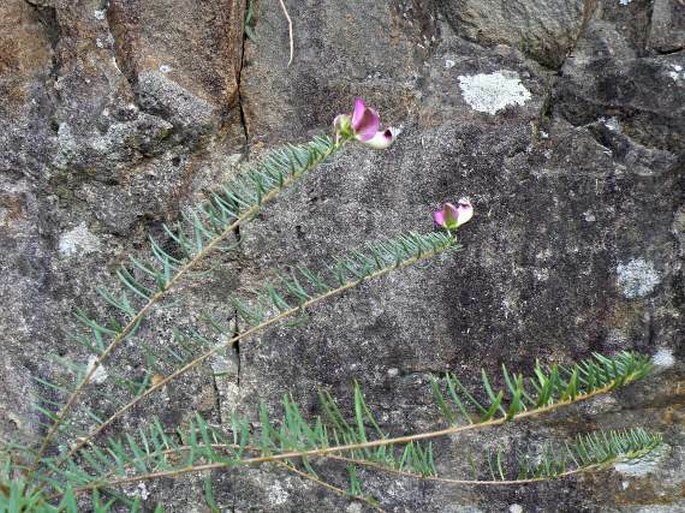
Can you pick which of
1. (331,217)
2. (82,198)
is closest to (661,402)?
(331,217)

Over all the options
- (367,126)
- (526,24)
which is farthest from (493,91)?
(367,126)

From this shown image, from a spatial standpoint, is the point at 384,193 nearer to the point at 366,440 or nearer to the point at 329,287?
the point at 329,287

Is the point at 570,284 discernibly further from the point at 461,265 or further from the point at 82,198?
the point at 82,198

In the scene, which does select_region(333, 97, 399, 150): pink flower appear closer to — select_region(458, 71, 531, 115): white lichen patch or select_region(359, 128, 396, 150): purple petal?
select_region(359, 128, 396, 150): purple petal

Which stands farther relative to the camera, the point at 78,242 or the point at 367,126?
the point at 78,242

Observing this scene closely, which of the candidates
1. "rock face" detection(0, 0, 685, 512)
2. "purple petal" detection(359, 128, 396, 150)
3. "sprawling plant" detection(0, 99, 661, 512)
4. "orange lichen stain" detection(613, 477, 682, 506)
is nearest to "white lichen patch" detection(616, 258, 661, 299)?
"rock face" detection(0, 0, 685, 512)

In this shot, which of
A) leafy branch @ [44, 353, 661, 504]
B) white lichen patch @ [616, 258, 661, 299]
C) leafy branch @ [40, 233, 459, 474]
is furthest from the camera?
white lichen patch @ [616, 258, 661, 299]

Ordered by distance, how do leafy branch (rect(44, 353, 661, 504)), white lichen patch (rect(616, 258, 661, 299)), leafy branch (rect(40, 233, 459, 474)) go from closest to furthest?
leafy branch (rect(44, 353, 661, 504)), leafy branch (rect(40, 233, 459, 474)), white lichen patch (rect(616, 258, 661, 299))
